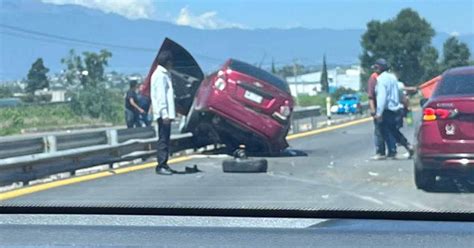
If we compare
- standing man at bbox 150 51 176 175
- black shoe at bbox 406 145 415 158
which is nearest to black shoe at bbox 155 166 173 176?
standing man at bbox 150 51 176 175

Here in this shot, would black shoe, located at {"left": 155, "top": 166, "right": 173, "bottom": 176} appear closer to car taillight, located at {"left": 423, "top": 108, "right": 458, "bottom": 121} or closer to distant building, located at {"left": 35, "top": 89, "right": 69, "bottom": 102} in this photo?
distant building, located at {"left": 35, "top": 89, "right": 69, "bottom": 102}

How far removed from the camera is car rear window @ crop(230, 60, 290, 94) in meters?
7.63

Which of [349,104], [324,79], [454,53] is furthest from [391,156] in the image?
[454,53]

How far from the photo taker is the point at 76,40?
7648 millimetres

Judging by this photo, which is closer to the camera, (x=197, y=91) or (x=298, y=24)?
(x=298, y=24)

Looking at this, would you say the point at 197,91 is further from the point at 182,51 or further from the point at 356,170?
the point at 356,170

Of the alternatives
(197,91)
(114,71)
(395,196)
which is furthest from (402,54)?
(114,71)

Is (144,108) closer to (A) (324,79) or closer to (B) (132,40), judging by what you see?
(B) (132,40)

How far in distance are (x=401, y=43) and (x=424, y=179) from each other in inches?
43.5

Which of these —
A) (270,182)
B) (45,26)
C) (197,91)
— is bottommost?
(270,182)

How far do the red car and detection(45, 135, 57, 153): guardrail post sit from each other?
10.9ft

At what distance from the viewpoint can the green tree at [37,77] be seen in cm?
758

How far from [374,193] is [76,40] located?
2.40 meters

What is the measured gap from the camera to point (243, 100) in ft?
27.9
